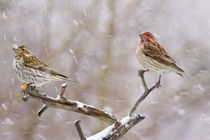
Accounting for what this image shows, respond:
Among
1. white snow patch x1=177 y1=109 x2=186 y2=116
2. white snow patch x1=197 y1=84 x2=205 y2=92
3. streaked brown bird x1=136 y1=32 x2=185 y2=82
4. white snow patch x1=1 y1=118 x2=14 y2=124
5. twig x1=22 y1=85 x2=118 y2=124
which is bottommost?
twig x1=22 y1=85 x2=118 y2=124

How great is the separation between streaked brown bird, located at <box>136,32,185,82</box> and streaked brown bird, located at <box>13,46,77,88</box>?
4.78 feet

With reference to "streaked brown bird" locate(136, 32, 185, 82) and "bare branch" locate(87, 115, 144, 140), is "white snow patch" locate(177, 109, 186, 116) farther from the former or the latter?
"bare branch" locate(87, 115, 144, 140)

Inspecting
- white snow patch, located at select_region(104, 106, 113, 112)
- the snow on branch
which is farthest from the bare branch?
white snow patch, located at select_region(104, 106, 113, 112)

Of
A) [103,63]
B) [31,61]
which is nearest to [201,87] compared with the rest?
[103,63]

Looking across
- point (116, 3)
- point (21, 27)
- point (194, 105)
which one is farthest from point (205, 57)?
point (21, 27)

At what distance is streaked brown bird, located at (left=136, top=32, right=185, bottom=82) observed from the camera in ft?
19.1

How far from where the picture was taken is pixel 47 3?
1234 centimetres

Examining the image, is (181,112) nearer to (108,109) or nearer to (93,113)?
(108,109)

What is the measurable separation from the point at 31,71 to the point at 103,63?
7.79 metres

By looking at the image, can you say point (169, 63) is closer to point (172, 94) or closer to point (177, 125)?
point (172, 94)

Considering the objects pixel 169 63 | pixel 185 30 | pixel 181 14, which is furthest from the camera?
pixel 181 14

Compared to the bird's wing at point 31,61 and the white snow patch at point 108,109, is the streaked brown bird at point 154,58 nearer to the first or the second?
the bird's wing at point 31,61

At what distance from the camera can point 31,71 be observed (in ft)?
18.0

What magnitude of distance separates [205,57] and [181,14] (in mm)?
4329
